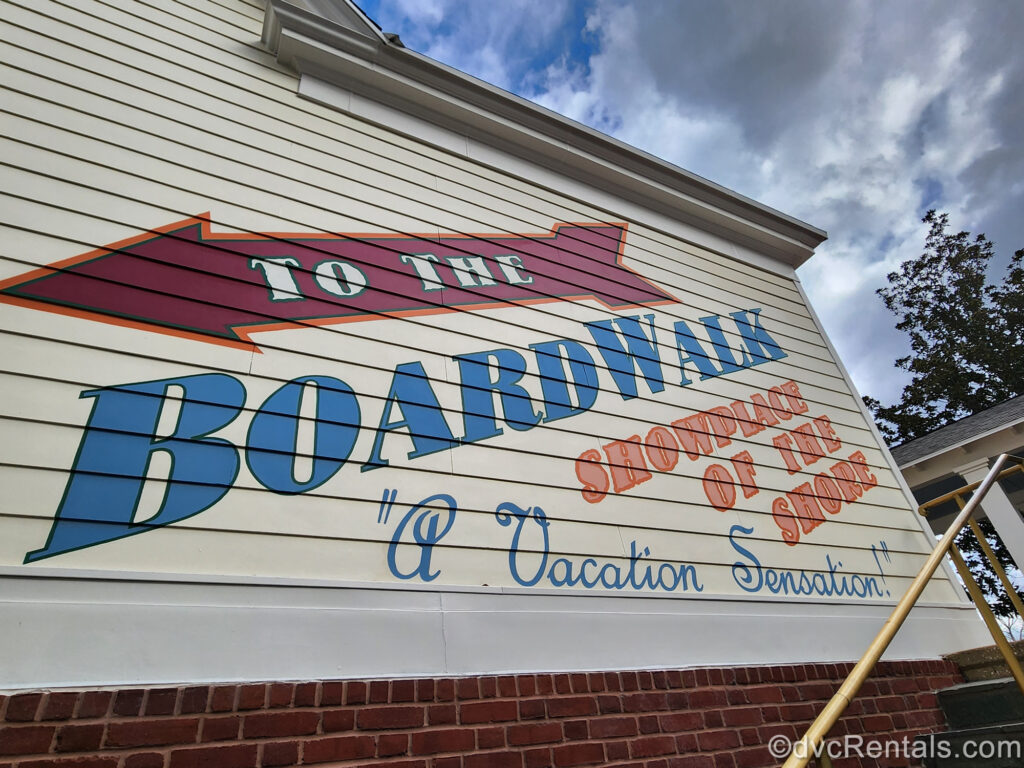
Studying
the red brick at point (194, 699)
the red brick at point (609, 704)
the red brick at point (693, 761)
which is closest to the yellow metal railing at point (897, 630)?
the red brick at point (693, 761)

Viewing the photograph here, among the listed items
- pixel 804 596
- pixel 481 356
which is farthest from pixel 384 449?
pixel 804 596

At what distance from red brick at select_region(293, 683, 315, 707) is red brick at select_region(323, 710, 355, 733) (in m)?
0.06

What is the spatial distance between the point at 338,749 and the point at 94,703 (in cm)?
76

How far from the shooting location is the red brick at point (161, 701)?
188cm

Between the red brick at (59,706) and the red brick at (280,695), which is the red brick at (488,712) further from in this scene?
the red brick at (59,706)

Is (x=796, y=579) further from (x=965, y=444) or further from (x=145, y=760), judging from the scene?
(x=965, y=444)

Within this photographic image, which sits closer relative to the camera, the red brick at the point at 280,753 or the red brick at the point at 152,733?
the red brick at the point at 152,733

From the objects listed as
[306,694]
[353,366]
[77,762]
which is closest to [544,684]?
[306,694]

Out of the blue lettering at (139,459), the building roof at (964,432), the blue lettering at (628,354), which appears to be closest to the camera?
the blue lettering at (139,459)

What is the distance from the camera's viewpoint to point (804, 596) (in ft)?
11.7

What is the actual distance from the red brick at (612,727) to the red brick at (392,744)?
0.80 m

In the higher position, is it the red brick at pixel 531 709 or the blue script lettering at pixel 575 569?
the blue script lettering at pixel 575 569

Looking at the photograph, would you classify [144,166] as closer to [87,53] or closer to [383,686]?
[87,53]

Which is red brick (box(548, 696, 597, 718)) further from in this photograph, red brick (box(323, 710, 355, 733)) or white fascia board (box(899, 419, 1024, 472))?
white fascia board (box(899, 419, 1024, 472))
